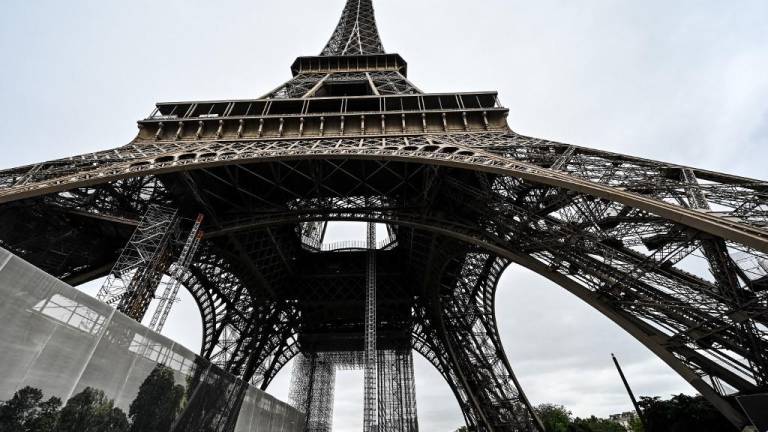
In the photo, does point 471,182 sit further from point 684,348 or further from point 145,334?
point 145,334

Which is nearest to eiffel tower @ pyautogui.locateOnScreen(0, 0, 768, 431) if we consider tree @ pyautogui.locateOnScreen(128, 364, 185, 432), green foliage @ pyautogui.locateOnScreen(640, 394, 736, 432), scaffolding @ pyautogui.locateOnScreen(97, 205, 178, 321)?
scaffolding @ pyautogui.locateOnScreen(97, 205, 178, 321)

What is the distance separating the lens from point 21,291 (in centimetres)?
627

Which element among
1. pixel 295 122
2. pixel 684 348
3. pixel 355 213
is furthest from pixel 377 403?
pixel 295 122

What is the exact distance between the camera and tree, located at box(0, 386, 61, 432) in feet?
18.9

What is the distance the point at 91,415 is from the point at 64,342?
5.33 feet

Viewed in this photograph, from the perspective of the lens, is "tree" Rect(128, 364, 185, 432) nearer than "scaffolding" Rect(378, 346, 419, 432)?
Yes

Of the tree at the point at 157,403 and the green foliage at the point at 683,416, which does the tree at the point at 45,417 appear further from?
the green foliage at the point at 683,416

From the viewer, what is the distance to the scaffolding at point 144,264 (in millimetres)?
12047

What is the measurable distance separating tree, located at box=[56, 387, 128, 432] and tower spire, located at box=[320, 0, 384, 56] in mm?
27451

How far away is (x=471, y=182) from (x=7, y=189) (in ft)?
50.2

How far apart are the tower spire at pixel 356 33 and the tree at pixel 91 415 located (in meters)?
27.5

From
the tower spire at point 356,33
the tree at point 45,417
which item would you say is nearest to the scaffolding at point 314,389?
the tree at point 45,417

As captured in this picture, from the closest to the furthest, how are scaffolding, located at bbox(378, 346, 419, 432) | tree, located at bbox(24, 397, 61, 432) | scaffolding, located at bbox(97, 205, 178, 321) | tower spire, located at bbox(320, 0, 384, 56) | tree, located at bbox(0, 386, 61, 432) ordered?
tree, located at bbox(0, 386, 61, 432) → tree, located at bbox(24, 397, 61, 432) → scaffolding, located at bbox(97, 205, 178, 321) → scaffolding, located at bbox(378, 346, 419, 432) → tower spire, located at bbox(320, 0, 384, 56)

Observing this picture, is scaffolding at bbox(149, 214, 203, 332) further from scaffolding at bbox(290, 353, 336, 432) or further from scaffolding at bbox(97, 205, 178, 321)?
scaffolding at bbox(290, 353, 336, 432)
